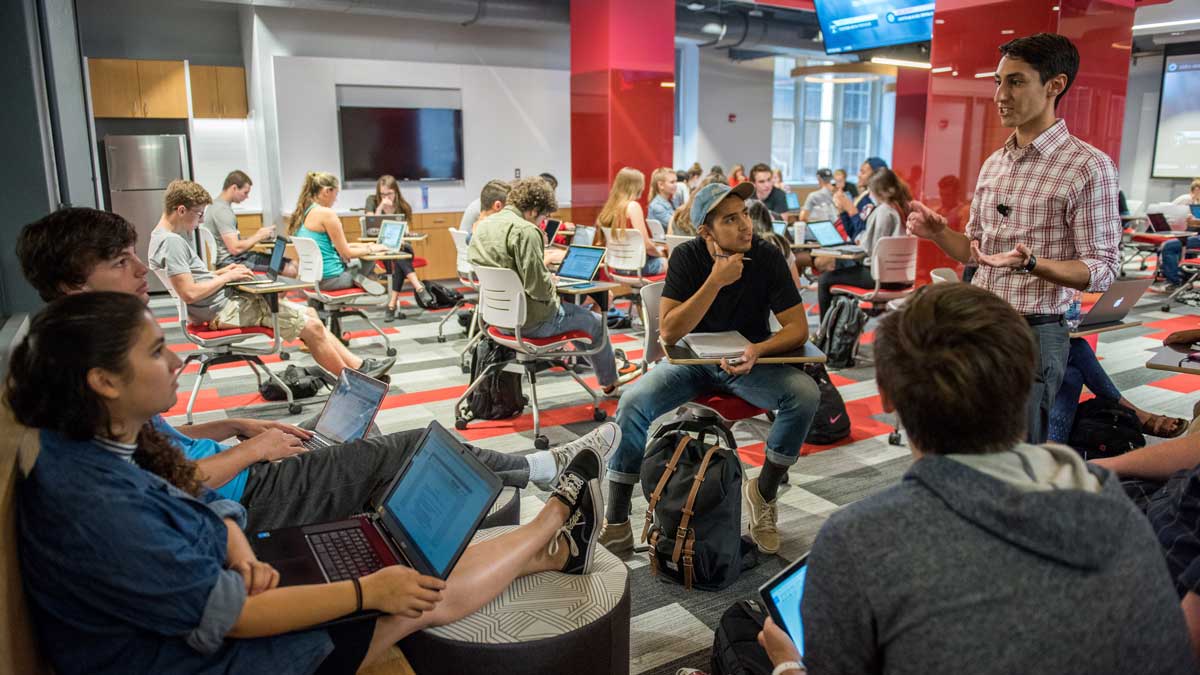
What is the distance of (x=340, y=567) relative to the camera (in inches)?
70.5

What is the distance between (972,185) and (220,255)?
588 cm

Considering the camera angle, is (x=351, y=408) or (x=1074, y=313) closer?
(x=351, y=408)

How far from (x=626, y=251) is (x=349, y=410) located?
399 centimetres

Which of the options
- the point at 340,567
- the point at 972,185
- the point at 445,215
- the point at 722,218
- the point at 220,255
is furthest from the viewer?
the point at 445,215

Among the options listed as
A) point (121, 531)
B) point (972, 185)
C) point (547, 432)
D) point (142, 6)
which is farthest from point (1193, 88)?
point (121, 531)

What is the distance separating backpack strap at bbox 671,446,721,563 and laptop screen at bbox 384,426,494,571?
972 millimetres

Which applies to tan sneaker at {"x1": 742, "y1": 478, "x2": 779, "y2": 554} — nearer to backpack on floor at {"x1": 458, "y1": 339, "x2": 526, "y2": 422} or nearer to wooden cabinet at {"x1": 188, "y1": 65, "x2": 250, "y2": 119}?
backpack on floor at {"x1": 458, "y1": 339, "x2": 526, "y2": 422}

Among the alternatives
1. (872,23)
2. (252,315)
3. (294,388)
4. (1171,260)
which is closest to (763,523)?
(252,315)

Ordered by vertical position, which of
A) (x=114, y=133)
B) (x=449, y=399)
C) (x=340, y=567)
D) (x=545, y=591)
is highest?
(x=114, y=133)

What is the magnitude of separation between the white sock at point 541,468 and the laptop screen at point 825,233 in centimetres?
455

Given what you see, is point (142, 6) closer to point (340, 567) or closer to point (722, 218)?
point (722, 218)

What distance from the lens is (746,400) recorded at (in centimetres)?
299

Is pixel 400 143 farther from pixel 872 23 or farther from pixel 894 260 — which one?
pixel 894 260

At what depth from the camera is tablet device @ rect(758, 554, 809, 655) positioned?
1.73 metres
